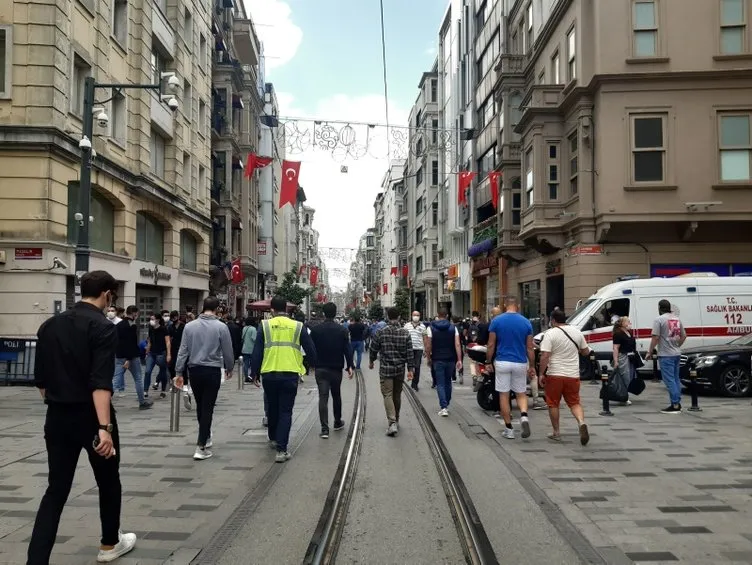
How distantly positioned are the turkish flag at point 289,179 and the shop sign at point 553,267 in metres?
9.26

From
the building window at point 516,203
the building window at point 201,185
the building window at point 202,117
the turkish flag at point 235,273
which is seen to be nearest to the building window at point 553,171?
the building window at point 516,203

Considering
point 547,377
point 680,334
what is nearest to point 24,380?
point 547,377

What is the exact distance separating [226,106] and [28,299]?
24771 millimetres

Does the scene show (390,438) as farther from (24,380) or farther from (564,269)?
(564,269)

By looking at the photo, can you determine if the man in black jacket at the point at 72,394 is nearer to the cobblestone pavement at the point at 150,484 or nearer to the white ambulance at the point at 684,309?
the cobblestone pavement at the point at 150,484

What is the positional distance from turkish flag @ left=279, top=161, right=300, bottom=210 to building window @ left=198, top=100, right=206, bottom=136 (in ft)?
37.0

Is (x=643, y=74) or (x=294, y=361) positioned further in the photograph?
(x=643, y=74)

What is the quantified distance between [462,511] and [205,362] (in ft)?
12.3

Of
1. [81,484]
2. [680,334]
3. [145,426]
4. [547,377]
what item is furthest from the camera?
[680,334]

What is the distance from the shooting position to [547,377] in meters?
8.91

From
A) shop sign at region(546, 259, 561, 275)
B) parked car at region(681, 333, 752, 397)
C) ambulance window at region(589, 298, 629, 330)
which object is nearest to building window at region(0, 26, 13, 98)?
ambulance window at region(589, 298, 629, 330)

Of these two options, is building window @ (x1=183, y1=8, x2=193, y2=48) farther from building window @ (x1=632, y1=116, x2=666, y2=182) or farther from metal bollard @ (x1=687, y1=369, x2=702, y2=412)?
metal bollard @ (x1=687, y1=369, x2=702, y2=412)

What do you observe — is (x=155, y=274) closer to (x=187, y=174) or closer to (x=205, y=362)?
(x=187, y=174)

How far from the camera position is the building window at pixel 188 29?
1157 inches
